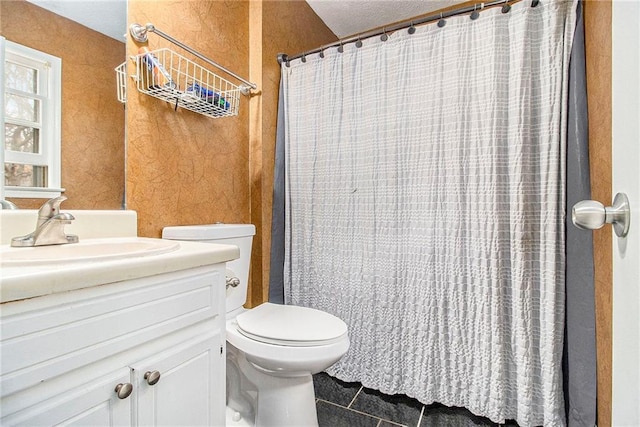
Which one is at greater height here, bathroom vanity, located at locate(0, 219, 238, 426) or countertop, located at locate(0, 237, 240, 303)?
countertop, located at locate(0, 237, 240, 303)

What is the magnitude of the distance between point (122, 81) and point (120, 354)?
1.01m

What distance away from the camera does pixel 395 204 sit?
154cm

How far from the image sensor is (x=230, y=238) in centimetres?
140

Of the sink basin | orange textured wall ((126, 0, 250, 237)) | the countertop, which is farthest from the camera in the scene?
orange textured wall ((126, 0, 250, 237))

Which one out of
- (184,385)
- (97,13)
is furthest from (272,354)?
(97,13)

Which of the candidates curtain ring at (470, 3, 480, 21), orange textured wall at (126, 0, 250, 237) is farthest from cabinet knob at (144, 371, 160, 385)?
curtain ring at (470, 3, 480, 21)

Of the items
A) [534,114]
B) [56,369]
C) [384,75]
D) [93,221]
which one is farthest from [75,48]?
[534,114]

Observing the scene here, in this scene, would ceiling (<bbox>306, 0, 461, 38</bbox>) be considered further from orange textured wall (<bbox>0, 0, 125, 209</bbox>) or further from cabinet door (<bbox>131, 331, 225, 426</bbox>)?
cabinet door (<bbox>131, 331, 225, 426</bbox>)

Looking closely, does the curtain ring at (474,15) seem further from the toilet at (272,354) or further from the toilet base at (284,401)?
the toilet base at (284,401)

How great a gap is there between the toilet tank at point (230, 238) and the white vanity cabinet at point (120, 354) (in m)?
0.44

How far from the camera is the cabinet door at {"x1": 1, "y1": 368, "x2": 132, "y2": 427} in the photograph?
0.52m
